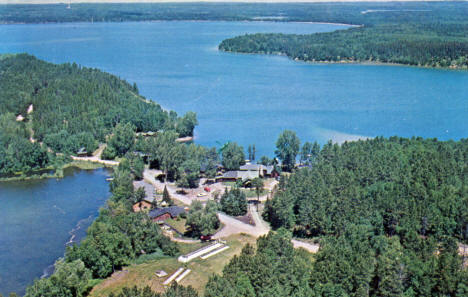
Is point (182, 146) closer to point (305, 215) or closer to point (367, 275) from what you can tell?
point (305, 215)

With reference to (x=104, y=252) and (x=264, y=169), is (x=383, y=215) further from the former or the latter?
(x=104, y=252)

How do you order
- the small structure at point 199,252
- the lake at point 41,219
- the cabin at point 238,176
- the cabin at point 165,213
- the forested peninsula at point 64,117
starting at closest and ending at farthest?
the small structure at point 199,252 → the lake at point 41,219 → the cabin at point 165,213 → the cabin at point 238,176 → the forested peninsula at point 64,117

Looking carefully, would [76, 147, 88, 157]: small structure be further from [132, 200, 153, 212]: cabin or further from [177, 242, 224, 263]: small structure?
[177, 242, 224, 263]: small structure

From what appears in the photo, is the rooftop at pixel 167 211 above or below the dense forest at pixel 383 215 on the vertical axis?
below

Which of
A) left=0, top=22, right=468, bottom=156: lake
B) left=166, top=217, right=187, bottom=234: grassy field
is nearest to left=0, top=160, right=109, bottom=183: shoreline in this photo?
left=0, top=22, right=468, bottom=156: lake

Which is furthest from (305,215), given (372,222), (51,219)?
(51,219)

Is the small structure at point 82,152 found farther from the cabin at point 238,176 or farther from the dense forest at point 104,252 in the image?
the dense forest at point 104,252

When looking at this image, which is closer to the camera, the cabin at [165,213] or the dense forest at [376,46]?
the cabin at [165,213]

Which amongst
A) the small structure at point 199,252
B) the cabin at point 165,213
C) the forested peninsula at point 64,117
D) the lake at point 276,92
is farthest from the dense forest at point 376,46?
the small structure at point 199,252
